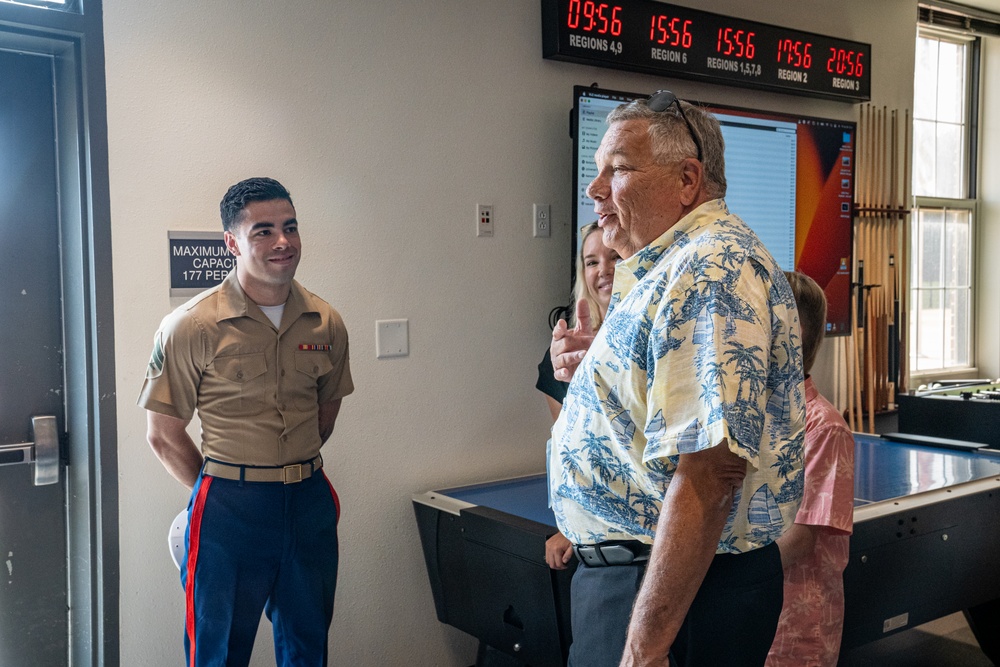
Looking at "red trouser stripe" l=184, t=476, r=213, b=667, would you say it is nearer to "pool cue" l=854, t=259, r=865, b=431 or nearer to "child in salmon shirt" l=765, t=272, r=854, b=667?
"child in salmon shirt" l=765, t=272, r=854, b=667

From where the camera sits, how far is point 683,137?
1.46 m

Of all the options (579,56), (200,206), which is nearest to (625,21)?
(579,56)

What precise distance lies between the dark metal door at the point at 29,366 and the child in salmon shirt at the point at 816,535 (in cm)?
183

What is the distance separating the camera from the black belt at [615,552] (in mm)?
1450

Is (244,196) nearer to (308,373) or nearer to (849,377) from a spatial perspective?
(308,373)

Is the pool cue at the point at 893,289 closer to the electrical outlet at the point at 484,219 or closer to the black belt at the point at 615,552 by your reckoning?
the electrical outlet at the point at 484,219

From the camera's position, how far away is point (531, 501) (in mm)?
2814

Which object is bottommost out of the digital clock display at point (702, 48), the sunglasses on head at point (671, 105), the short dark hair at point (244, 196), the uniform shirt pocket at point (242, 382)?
the uniform shirt pocket at point (242, 382)

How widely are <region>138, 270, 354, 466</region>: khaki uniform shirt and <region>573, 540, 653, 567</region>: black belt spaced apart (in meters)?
0.94

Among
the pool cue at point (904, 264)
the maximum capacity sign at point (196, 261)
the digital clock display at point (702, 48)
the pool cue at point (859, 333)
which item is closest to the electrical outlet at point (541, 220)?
the digital clock display at point (702, 48)

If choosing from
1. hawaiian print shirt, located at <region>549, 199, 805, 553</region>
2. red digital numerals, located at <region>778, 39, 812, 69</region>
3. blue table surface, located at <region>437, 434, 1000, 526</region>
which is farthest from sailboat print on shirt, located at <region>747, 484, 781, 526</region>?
red digital numerals, located at <region>778, 39, 812, 69</region>

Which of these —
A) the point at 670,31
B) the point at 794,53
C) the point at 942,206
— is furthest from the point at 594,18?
the point at 942,206

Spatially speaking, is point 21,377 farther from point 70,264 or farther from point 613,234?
point 613,234

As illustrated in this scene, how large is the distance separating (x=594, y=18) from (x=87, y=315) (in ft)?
6.14
